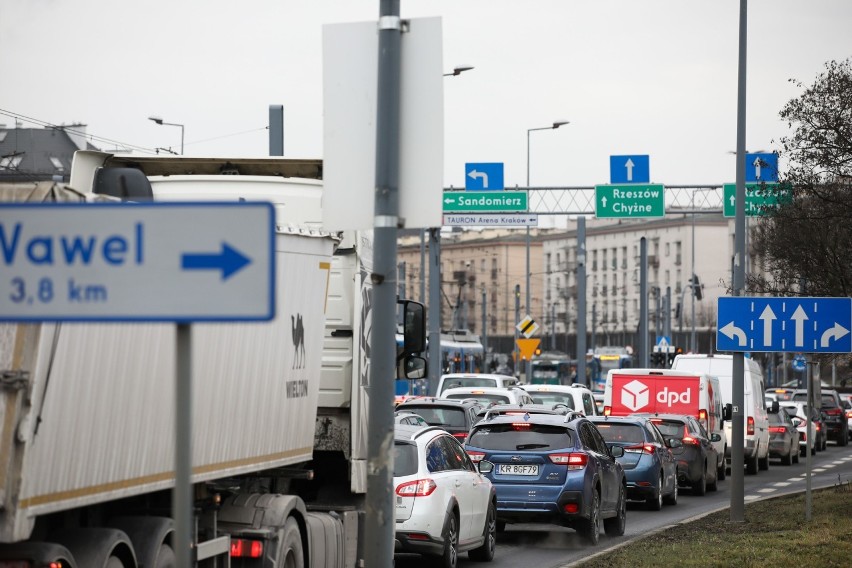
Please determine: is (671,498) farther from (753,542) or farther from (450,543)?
(450,543)

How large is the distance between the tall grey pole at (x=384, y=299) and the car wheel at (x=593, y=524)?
11218 millimetres

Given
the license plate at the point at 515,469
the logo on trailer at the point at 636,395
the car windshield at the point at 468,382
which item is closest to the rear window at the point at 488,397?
the logo on trailer at the point at 636,395

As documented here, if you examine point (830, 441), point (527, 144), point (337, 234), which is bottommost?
point (830, 441)

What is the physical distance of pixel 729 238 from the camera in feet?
497

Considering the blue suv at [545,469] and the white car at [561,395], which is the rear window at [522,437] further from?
the white car at [561,395]

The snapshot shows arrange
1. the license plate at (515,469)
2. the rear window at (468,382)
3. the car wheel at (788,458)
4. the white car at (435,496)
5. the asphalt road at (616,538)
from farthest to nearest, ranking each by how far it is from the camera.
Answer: the car wheel at (788,458) < the rear window at (468,382) < the license plate at (515,469) < the asphalt road at (616,538) < the white car at (435,496)

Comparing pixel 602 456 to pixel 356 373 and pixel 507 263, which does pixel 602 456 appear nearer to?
pixel 356 373

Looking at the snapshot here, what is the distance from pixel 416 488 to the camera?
15070 mm

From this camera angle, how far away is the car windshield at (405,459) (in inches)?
599

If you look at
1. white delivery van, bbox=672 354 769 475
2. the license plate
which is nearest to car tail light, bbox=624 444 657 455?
the license plate

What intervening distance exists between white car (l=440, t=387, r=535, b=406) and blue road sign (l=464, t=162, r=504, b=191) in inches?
509

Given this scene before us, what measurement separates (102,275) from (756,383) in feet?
109

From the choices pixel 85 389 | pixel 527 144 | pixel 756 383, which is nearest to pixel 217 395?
pixel 85 389

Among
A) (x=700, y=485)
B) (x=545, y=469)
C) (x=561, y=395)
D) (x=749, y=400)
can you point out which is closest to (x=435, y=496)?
(x=545, y=469)
